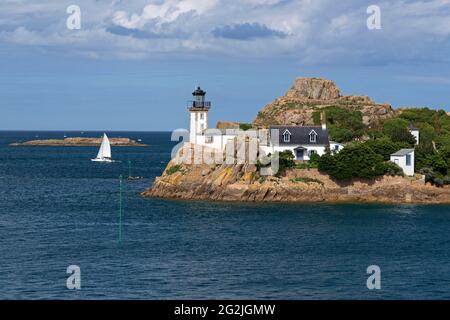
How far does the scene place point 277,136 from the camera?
76.2m

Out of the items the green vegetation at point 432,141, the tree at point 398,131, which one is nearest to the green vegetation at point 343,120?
the tree at point 398,131

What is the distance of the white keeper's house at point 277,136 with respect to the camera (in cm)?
7550

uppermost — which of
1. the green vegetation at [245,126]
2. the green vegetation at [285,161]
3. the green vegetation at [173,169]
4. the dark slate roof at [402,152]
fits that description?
the green vegetation at [245,126]

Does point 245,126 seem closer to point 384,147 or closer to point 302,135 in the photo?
point 302,135

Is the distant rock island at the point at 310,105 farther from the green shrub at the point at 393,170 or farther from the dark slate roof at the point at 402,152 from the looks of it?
the green shrub at the point at 393,170

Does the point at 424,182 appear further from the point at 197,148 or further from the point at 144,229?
the point at 144,229

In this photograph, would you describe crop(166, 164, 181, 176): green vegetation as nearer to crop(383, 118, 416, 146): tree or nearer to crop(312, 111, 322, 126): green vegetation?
crop(312, 111, 322, 126): green vegetation

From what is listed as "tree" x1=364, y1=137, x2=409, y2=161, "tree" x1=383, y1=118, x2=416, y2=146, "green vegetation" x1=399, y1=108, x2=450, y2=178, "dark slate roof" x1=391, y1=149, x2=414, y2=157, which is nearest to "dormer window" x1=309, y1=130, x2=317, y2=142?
"tree" x1=364, y1=137, x2=409, y2=161

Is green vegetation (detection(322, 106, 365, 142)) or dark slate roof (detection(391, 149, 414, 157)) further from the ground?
green vegetation (detection(322, 106, 365, 142))

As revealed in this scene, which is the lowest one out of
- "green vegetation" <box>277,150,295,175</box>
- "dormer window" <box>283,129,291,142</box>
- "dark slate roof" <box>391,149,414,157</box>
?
"green vegetation" <box>277,150,295,175</box>

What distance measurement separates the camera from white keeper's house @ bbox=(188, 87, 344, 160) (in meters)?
75.5

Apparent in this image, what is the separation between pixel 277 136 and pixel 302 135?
267cm

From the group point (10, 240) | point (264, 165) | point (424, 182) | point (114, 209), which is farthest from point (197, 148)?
point (10, 240)
